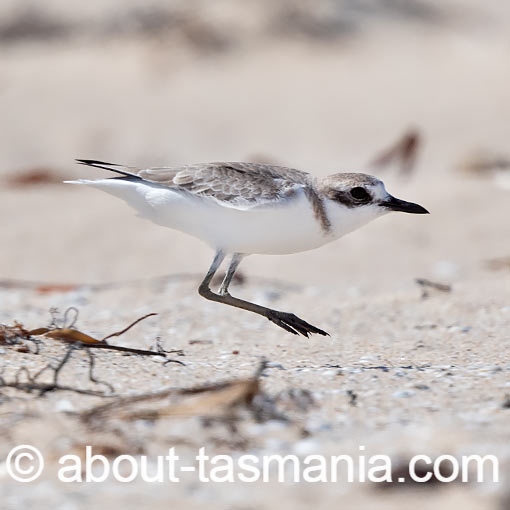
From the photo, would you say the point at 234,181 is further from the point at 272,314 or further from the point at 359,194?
the point at 272,314

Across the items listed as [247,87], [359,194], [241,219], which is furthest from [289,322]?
[247,87]

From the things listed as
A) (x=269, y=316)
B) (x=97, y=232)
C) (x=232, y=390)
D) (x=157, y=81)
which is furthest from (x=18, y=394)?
(x=157, y=81)

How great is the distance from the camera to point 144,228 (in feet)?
28.3

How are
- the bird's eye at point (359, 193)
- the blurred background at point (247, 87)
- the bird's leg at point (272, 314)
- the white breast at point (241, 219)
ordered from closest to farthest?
1. the white breast at point (241, 219)
2. the bird's eye at point (359, 193)
3. the bird's leg at point (272, 314)
4. the blurred background at point (247, 87)

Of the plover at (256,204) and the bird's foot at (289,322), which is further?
the bird's foot at (289,322)

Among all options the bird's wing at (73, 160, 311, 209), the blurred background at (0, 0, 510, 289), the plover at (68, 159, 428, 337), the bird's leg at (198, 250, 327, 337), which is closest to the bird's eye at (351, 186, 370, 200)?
the plover at (68, 159, 428, 337)

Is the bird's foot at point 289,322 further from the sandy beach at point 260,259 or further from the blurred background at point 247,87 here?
the blurred background at point 247,87

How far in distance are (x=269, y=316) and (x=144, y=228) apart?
3979 millimetres

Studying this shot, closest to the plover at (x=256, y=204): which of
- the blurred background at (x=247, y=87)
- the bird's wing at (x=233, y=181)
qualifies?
the bird's wing at (x=233, y=181)

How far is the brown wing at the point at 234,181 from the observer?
14.8ft

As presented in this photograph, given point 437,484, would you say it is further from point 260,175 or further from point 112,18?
point 112,18

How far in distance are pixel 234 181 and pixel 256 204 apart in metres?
0.22

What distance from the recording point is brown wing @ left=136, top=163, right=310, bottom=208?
4.52 metres

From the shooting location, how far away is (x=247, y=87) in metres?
15.4
